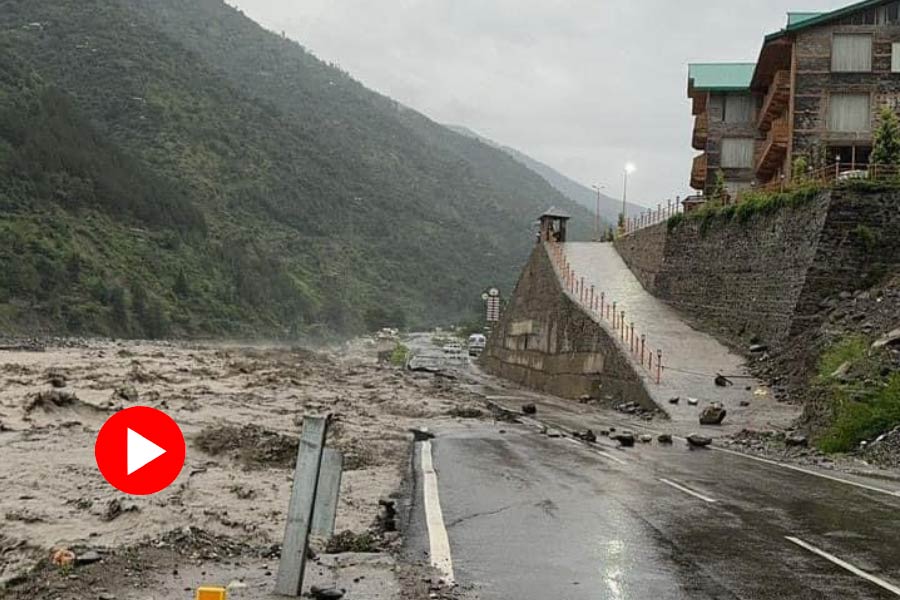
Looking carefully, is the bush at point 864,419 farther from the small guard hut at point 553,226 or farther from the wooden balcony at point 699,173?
the wooden balcony at point 699,173

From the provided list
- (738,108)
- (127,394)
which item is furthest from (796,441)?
(738,108)

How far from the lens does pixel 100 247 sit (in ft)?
264

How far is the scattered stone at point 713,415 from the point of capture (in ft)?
80.4

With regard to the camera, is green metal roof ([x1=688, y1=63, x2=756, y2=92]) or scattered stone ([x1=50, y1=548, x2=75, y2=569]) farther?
green metal roof ([x1=688, y1=63, x2=756, y2=92])

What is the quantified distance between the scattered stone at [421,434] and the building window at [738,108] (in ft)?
122

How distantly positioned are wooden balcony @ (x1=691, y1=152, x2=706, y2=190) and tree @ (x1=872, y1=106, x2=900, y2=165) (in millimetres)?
20501

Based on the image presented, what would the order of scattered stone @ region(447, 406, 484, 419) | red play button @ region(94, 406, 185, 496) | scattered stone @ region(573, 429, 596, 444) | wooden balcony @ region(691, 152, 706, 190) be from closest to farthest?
red play button @ region(94, 406, 185, 496), scattered stone @ region(573, 429, 596, 444), scattered stone @ region(447, 406, 484, 419), wooden balcony @ region(691, 152, 706, 190)

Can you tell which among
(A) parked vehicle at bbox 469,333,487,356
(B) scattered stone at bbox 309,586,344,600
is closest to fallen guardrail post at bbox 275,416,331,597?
(B) scattered stone at bbox 309,586,344,600

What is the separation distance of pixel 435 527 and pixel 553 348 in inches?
1304

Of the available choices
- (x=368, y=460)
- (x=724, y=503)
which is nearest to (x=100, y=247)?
(x=368, y=460)

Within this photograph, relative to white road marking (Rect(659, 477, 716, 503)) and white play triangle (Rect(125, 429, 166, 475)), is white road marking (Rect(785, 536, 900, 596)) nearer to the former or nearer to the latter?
white road marking (Rect(659, 477, 716, 503))

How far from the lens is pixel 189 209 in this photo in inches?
3999

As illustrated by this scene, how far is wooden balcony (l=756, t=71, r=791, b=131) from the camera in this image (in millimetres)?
41812

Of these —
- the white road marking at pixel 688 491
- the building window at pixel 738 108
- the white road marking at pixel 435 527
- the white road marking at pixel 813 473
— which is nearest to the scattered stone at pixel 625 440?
the white road marking at pixel 813 473
